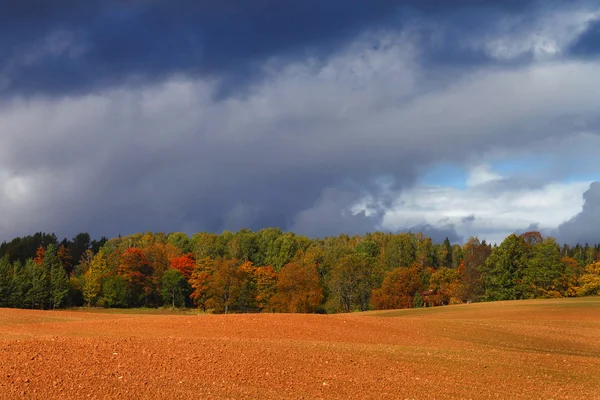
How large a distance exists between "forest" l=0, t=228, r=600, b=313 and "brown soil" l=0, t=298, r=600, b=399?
47.5 meters

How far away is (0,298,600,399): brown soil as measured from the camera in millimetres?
15320

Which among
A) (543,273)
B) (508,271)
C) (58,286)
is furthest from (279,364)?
(58,286)

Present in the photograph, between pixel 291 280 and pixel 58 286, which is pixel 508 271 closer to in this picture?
pixel 291 280

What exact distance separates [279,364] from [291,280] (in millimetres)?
65678

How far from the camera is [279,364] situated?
18812 millimetres

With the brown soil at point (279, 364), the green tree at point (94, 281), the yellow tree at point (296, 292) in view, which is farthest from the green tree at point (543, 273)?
the green tree at point (94, 281)

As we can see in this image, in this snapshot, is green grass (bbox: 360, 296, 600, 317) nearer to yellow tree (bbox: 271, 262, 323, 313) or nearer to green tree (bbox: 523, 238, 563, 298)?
green tree (bbox: 523, 238, 563, 298)

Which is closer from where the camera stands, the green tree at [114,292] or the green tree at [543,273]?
the green tree at [543,273]

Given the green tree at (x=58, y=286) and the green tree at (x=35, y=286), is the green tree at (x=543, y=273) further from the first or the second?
the green tree at (x=35, y=286)

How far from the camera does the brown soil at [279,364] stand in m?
15.3

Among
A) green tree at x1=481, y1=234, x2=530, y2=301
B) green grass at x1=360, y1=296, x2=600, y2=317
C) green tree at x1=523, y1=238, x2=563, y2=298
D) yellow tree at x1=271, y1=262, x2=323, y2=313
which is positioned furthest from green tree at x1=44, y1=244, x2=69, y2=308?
green tree at x1=523, y1=238, x2=563, y2=298

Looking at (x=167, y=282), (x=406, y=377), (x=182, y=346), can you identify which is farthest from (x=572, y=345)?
(x=167, y=282)

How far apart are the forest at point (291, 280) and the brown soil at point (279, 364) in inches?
1871

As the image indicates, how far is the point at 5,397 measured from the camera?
13.4 meters
